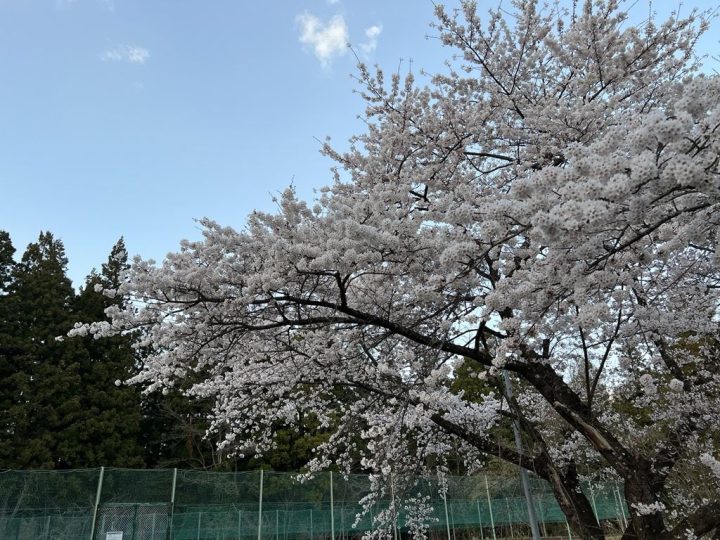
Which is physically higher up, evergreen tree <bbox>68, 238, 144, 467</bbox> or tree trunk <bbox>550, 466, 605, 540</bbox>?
evergreen tree <bbox>68, 238, 144, 467</bbox>

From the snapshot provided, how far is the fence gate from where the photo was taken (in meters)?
8.08

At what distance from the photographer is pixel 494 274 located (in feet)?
17.6

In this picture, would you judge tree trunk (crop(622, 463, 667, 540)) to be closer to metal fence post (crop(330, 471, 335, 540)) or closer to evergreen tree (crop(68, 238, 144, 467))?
metal fence post (crop(330, 471, 335, 540))

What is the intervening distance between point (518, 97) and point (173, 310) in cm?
429

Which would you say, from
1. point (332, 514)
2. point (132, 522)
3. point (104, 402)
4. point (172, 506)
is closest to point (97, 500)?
point (132, 522)

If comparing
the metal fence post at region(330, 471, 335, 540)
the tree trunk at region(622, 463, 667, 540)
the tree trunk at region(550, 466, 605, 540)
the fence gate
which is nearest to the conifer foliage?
the fence gate

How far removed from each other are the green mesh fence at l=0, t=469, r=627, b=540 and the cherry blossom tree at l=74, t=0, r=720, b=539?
2.72 m

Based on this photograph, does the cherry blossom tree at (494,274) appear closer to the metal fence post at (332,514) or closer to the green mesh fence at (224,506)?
the green mesh fence at (224,506)

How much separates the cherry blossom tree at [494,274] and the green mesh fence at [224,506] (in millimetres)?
2715

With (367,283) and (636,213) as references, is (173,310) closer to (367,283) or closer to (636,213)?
(367,283)

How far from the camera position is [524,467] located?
5.71 meters

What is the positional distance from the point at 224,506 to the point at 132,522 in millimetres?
2011

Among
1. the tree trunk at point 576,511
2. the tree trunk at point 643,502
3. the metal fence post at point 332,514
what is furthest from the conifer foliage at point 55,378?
the tree trunk at point 643,502

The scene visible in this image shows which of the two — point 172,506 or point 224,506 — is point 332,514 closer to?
point 224,506
